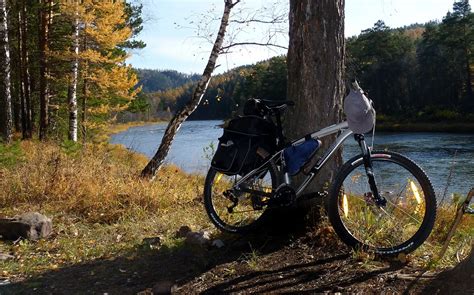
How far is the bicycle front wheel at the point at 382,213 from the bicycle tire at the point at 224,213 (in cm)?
55

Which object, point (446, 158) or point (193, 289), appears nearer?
point (193, 289)

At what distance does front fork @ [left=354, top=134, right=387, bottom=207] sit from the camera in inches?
127

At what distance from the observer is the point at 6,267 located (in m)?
3.96

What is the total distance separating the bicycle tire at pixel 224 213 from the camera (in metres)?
3.71

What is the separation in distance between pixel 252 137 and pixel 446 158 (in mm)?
18918

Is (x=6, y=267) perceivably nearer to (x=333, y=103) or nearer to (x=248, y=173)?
(x=248, y=173)

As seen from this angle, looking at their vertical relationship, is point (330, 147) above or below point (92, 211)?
above

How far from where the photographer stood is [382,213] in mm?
3396

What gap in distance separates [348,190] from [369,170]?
1.93 ft

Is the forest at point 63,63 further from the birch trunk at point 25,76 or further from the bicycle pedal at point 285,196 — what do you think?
the bicycle pedal at point 285,196

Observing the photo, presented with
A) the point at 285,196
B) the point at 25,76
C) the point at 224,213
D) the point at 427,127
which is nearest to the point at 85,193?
the point at 224,213

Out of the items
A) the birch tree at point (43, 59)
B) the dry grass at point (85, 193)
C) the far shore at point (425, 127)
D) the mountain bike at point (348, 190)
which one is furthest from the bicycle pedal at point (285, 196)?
the far shore at point (425, 127)

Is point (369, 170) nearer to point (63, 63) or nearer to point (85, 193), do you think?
point (85, 193)

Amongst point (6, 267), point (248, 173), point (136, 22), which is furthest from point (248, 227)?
point (136, 22)
